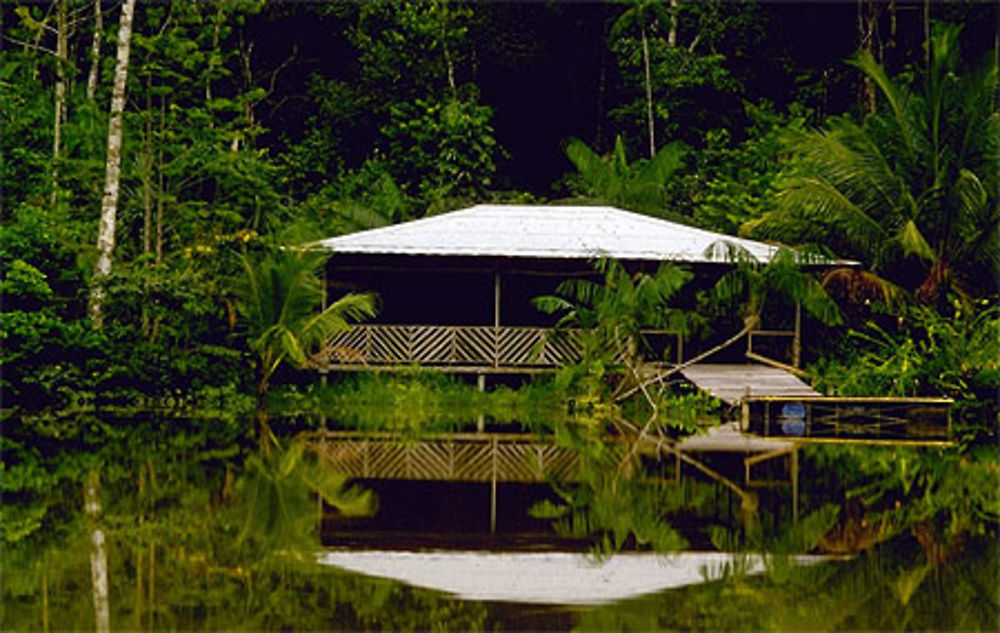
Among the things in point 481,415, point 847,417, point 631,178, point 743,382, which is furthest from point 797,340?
point 631,178

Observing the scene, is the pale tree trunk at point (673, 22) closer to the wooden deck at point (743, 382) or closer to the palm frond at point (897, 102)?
the palm frond at point (897, 102)

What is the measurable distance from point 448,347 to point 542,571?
1545 cm

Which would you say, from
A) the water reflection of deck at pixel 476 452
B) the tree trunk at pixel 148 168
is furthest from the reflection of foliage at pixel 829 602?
the tree trunk at pixel 148 168

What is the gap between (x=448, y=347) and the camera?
24.3m

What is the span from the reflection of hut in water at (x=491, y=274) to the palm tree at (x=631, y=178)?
4814 mm

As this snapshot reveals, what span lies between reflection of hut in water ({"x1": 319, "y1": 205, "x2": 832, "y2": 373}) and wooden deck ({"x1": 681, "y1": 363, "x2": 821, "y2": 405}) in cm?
85

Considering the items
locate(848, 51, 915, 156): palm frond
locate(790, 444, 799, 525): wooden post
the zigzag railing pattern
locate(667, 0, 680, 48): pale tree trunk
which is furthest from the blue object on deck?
locate(667, 0, 680, 48): pale tree trunk

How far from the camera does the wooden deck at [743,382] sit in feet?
69.2

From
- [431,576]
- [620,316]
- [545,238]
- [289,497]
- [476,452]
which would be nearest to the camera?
[431,576]

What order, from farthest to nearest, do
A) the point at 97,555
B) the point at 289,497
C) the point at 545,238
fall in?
the point at 545,238 → the point at 289,497 → the point at 97,555

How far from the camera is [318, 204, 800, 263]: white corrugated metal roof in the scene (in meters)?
23.5

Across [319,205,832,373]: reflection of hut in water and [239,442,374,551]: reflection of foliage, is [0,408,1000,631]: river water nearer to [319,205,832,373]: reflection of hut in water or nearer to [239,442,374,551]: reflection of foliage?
[239,442,374,551]: reflection of foliage

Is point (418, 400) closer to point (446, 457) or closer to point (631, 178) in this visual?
point (446, 457)

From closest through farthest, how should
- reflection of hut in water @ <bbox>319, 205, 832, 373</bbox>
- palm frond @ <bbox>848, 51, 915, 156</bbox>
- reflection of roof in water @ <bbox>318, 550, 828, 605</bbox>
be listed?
1. reflection of roof in water @ <bbox>318, 550, 828, 605</bbox>
2. reflection of hut in water @ <bbox>319, 205, 832, 373</bbox>
3. palm frond @ <bbox>848, 51, 915, 156</bbox>
